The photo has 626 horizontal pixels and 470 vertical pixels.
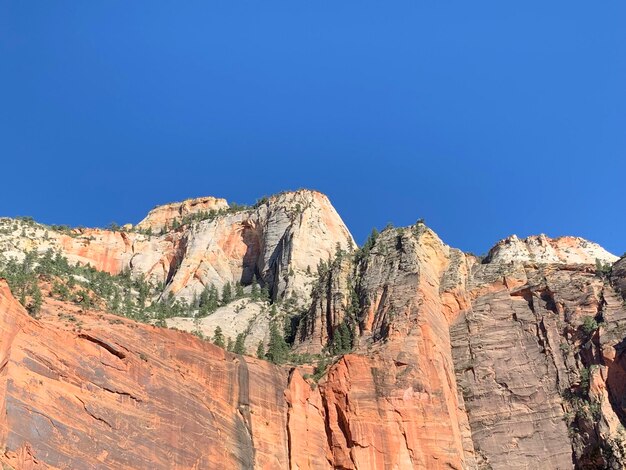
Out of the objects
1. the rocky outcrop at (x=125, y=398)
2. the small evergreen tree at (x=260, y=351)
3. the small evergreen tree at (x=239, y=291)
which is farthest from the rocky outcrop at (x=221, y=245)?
the rocky outcrop at (x=125, y=398)

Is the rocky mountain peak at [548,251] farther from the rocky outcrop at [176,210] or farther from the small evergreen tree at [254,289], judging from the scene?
the rocky outcrop at [176,210]

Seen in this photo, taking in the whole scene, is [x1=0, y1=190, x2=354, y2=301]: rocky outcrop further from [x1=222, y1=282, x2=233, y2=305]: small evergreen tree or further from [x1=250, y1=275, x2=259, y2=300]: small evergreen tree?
[x1=222, y1=282, x2=233, y2=305]: small evergreen tree

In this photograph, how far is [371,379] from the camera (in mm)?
50219

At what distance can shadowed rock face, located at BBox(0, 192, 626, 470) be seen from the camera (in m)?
34.5

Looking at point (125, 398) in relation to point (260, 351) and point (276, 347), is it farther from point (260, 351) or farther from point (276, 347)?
point (276, 347)

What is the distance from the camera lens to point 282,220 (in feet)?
280

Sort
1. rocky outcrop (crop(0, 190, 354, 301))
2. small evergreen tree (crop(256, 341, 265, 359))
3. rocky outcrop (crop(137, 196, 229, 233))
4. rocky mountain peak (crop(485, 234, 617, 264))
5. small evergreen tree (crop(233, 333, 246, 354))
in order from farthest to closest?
rocky outcrop (crop(137, 196, 229, 233)) < rocky outcrop (crop(0, 190, 354, 301)) < rocky mountain peak (crop(485, 234, 617, 264)) < small evergreen tree (crop(256, 341, 265, 359)) < small evergreen tree (crop(233, 333, 246, 354))

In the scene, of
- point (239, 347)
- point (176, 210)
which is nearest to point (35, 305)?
point (239, 347)

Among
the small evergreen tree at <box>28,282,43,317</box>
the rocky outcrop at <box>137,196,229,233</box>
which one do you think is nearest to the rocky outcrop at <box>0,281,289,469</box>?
the small evergreen tree at <box>28,282,43,317</box>

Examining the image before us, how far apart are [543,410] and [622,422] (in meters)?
5.73

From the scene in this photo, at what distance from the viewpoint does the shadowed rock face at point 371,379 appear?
113 ft

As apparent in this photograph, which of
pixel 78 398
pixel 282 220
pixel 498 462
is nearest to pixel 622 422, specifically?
pixel 498 462

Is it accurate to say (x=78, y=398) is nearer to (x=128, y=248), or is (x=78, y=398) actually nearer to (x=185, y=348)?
(x=185, y=348)

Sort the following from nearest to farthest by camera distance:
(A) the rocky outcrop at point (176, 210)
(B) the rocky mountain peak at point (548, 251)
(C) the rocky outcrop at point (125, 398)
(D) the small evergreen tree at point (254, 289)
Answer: (C) the rocky outcrop at point (125, 398) → (D) the small evergreen tree at point (254, 289) → (B) the rocky mountain peak at point (548, 251) → (A) the rocky outcrop at point (176, 210)
